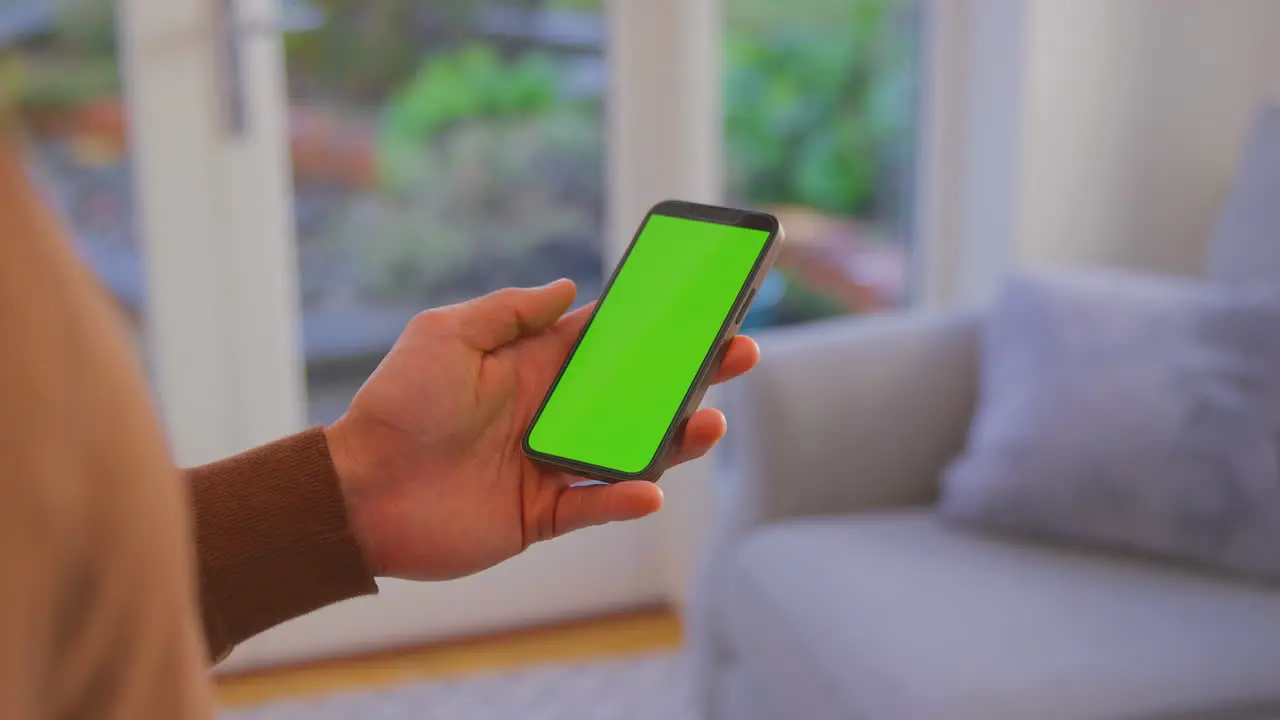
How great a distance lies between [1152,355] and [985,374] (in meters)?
Result: 0.23

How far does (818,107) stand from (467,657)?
118 cm

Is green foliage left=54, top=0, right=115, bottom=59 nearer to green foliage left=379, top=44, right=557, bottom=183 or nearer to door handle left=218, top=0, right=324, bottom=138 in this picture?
door handle left=218, top=0, right=324, bottom=138

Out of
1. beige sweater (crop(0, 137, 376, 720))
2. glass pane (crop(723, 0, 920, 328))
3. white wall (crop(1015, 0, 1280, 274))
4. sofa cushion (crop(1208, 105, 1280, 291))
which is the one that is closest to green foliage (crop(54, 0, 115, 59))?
glass pane (crop(723, 0, 920, 328))

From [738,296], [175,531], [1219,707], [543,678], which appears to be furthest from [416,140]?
[175,531]

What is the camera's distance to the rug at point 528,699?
6.65 ft

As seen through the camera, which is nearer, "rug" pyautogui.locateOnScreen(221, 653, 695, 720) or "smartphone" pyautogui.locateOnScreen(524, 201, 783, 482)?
"smartphone" pyautogui.locateOnScreen(524, 201, 783, 482)

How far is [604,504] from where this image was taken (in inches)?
35.4

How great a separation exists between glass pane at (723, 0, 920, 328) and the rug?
71cm

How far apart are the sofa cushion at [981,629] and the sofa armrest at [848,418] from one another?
0.07m

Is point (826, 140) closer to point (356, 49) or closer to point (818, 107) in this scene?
point (818, 107)

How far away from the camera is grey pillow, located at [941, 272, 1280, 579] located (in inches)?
56.9

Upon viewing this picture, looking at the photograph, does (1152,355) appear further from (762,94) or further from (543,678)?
(543,678)

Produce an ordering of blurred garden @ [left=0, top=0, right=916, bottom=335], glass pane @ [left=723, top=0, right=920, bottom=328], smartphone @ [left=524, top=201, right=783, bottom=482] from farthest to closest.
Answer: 1. glass pane @ [left=723, top=0, right=920, bottom=328]
2. blurred garden @ [left=0, top=0, right=916, bottom=335]
3. smartphone @ [left=524, top=201, right=783, bottom=482]

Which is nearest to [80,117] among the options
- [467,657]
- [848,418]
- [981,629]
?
[467,657]
